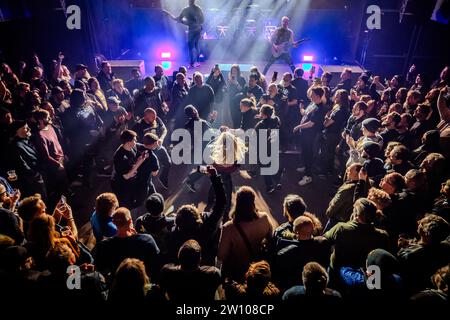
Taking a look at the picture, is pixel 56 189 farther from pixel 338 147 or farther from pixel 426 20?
pixel 426 20

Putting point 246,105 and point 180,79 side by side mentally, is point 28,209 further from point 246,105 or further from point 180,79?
point 180,79

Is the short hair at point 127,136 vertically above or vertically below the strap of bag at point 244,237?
above

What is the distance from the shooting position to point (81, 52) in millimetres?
9727

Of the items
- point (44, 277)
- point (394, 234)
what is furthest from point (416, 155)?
point (44, 277)

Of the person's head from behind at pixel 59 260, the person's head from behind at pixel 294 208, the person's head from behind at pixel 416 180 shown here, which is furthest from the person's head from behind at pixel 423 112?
the person's head from behind at pixel 59 260

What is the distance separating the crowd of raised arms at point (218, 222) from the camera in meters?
2.31

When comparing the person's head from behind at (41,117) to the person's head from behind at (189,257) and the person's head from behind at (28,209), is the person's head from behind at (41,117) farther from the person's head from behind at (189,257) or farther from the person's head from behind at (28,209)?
the person's head from behind at (189,257)

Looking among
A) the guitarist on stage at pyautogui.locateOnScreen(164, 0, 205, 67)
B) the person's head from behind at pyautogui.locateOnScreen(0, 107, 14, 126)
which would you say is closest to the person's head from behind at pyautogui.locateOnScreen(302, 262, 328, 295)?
the person's head from behind at pyautogui.locateOnScreen(0, 107, 14, 126)

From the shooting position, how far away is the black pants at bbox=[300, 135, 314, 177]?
5496 millimetres

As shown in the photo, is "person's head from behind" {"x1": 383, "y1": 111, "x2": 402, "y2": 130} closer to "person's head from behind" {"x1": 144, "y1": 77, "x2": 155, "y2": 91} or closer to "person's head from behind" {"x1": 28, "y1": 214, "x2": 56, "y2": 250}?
"person's head from behind" {"x1": 144, "y1": 77, "x2": 155, "y2": 91}

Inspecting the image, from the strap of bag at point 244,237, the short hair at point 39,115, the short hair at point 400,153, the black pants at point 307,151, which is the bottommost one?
the black pants at point 307,151

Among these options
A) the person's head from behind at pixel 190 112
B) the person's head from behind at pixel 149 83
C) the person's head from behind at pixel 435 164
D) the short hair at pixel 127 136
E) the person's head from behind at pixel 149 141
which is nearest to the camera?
the person's head from behind at pixel 435 164
